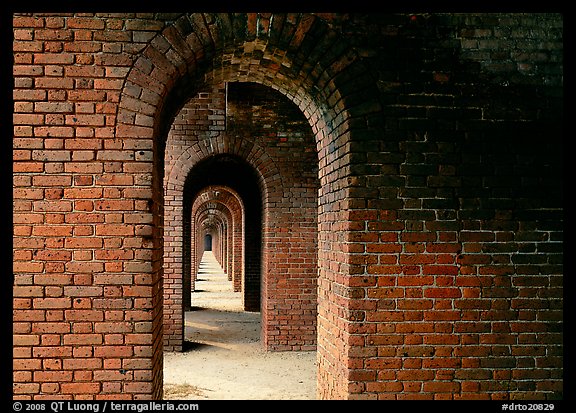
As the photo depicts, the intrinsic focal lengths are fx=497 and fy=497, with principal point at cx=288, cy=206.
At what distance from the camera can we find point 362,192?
387 centimetres

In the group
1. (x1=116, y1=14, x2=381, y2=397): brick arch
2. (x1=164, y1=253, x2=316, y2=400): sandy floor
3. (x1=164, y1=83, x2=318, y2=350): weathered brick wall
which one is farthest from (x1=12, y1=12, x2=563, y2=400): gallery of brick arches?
(x1=164, y1=83, x2=318, y2=350): weathered brick wall

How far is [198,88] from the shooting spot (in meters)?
5.02

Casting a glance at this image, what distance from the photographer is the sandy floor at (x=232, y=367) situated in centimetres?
650

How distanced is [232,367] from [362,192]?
16.3 feet

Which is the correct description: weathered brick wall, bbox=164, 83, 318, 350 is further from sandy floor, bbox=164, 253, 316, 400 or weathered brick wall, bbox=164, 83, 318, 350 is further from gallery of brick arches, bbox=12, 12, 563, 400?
gallery of brick arches, bbox=12, 12, 563, 400

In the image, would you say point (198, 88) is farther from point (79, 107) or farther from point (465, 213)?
point (465, 213)

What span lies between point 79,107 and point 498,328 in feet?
11.8

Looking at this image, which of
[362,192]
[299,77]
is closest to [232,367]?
[362,192]

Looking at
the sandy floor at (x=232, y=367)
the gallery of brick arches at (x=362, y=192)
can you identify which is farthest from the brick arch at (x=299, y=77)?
the sandy floor at (x=232, y=367)

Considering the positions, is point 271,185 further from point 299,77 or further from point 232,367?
point 299,77

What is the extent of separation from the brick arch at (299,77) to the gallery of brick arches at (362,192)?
0.05ft

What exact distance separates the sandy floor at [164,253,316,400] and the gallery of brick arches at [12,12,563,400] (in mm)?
2459

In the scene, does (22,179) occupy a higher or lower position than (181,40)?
lower
